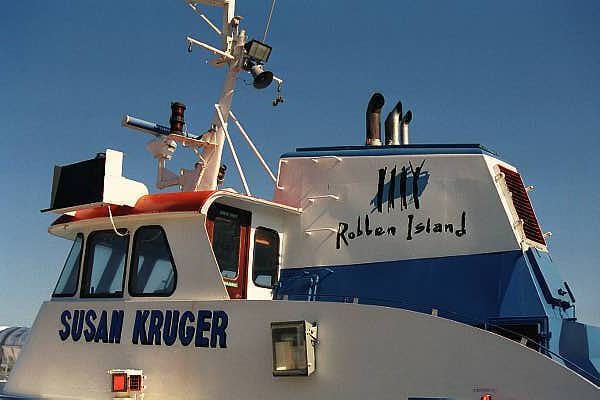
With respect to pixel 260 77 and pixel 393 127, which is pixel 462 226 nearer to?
pixel 393 127

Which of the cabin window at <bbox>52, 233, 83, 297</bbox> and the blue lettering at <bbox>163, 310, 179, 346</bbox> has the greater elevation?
the cabin window at <bbox>52, 233, 83, 297</bbox>

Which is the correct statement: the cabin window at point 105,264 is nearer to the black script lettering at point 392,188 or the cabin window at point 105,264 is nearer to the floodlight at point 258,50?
the black script lettering at point 392,188

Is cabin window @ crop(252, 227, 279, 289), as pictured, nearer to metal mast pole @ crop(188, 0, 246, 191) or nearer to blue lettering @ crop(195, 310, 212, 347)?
blue lettering @ crop(195, 310, 212, 347)

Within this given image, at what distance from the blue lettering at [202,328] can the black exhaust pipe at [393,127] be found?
3.53 metres

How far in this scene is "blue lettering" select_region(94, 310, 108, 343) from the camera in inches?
316

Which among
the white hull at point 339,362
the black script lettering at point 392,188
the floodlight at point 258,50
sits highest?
the floodlight at point 258,50

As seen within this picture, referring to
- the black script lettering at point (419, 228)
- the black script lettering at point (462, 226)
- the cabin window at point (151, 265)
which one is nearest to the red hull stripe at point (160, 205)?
the cabin window at point (151, 265)

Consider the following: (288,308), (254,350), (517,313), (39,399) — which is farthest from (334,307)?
(39,399)

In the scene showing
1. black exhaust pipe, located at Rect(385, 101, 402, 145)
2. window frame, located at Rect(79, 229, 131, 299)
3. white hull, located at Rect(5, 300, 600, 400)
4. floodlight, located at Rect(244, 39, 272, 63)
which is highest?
floodlight, located at Rect(244, 39, 272, 63)

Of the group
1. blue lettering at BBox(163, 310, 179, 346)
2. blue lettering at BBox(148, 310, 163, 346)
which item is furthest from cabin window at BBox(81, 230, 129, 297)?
blue lettering at BBox(163, 310, 179, 346)

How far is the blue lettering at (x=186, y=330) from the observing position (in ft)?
24.2

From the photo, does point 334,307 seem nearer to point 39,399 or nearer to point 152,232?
point 152,232

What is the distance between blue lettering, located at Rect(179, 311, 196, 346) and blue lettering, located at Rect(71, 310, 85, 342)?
1.57 meters

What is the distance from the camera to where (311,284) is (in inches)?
324
